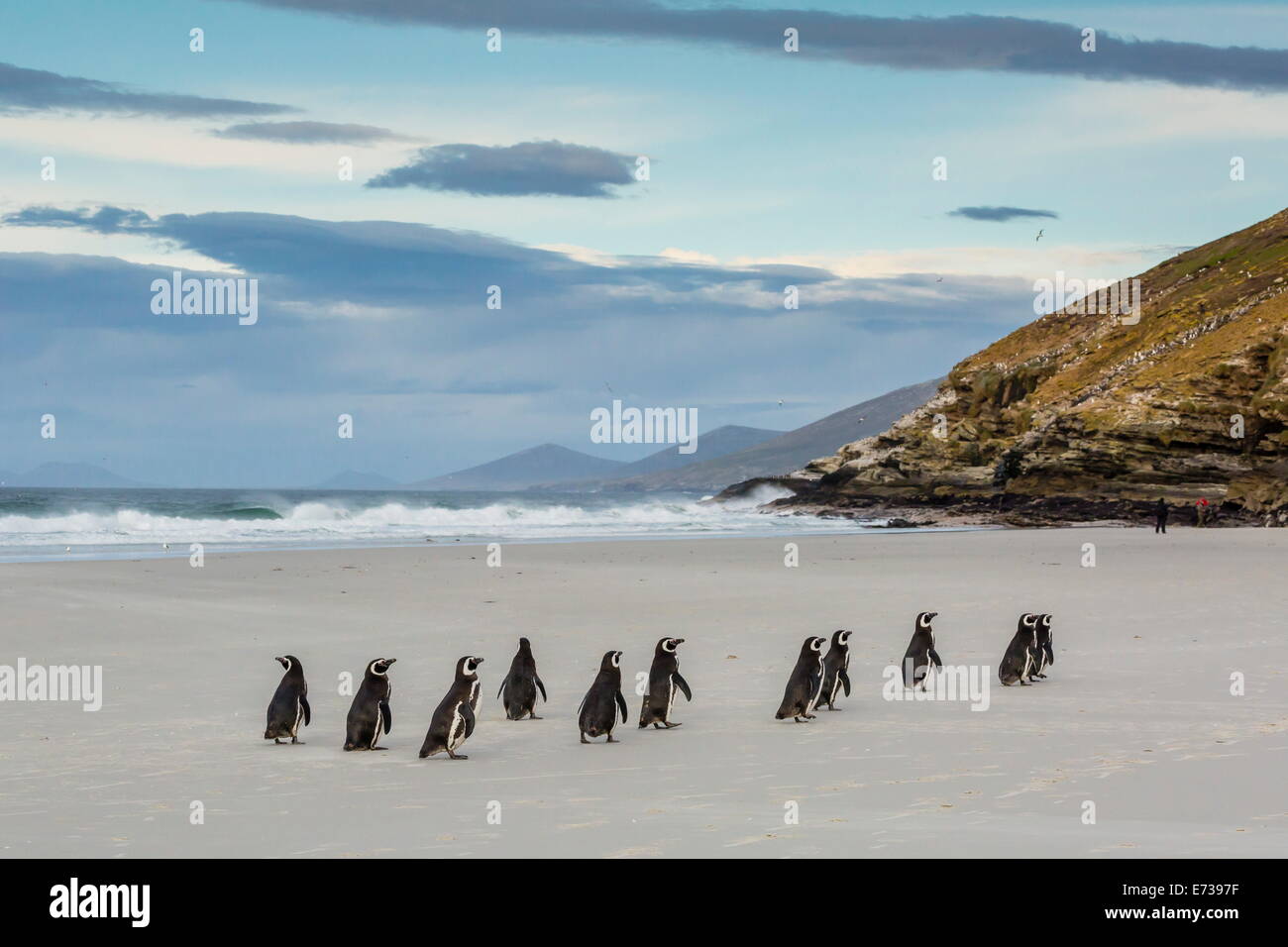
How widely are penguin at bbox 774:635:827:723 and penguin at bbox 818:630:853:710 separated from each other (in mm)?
179

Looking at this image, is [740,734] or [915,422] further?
[915,422]

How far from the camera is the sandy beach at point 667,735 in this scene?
663cm

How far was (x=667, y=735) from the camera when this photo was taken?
9.94m

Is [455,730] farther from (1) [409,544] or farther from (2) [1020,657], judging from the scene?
(1) [409,544]

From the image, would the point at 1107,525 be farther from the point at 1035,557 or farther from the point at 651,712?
the point at 651,712

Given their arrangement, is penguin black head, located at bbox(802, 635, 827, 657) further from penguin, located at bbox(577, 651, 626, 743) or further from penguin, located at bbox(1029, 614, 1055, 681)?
penguin, located at bbox(1029, 614, 1055, 681)

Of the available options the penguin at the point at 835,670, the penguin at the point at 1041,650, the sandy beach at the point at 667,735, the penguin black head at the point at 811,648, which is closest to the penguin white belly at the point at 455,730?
the sandy beach at the point at 667,735

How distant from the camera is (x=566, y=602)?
19.9m

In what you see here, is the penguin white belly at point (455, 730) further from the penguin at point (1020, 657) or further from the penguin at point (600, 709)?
the penguin at point (1020, 657)

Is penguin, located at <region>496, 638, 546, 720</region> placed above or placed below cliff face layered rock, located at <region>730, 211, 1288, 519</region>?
below

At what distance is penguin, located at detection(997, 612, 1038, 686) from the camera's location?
1196 cm

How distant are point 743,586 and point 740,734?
12.6 m

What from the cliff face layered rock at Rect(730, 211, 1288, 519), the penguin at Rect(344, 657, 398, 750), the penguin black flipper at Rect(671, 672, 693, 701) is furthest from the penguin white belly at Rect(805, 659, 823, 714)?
the cliff face layered rock at Rect(730, 211, 1288, 519)
